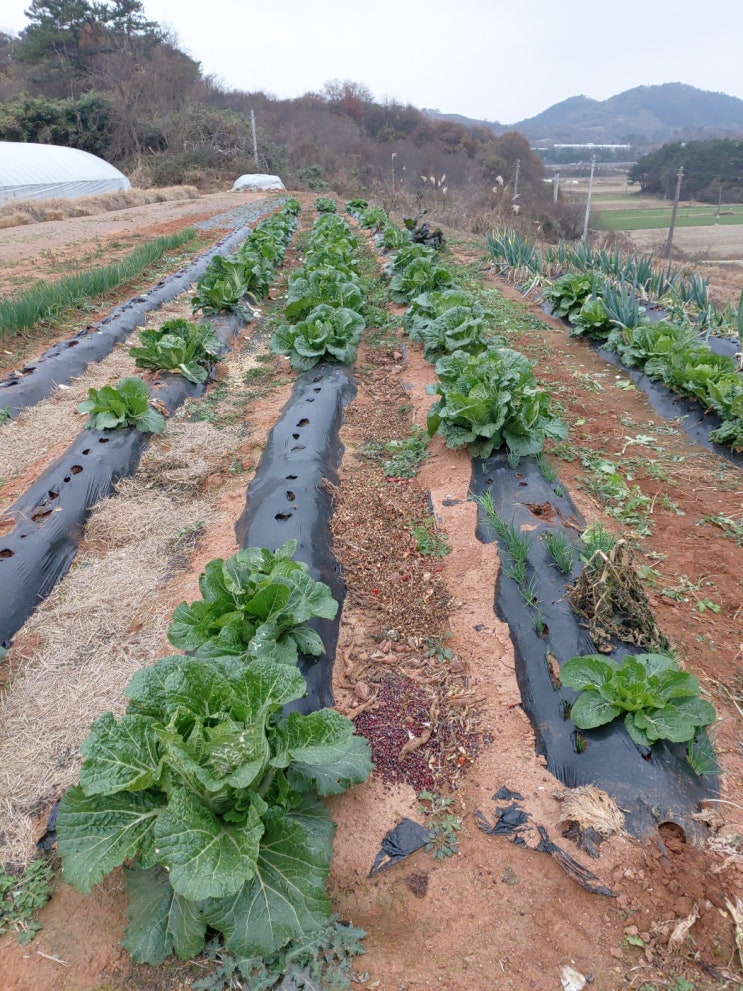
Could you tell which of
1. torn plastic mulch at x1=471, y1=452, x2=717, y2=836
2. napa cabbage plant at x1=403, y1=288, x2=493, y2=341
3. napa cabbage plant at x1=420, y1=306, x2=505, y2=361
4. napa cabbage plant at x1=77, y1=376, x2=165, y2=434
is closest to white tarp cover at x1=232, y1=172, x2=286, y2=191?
napa cabbage plant at x1=403, y1=288, x2=493, y2=341

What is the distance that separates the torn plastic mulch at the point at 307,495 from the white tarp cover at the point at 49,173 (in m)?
19.1

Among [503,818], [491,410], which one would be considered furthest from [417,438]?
[503,818]

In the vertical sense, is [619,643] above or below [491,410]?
below

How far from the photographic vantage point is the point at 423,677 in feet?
9.36

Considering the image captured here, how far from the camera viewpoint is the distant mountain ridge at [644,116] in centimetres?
10344

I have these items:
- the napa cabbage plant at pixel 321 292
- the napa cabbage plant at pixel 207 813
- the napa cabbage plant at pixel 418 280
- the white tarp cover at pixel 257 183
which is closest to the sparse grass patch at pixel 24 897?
the napa cabbage plant at pixel 207 813

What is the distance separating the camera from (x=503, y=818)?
85.9 inches

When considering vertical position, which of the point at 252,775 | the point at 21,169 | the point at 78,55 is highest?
the point at 78,55

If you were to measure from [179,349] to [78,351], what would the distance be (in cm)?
151

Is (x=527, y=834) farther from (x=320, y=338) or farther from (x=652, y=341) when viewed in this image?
(x=652, y=341)

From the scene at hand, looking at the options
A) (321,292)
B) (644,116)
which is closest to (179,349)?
(321,292)

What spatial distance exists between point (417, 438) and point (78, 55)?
41945mm

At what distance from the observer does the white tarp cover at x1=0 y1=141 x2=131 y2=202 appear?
19188 mm

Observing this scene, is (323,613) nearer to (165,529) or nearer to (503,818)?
(503,818)
